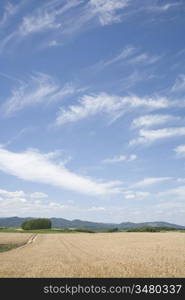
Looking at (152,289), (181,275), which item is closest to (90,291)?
(152,289)

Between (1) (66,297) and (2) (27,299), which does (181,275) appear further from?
(2) (27,299)

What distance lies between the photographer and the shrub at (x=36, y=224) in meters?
151

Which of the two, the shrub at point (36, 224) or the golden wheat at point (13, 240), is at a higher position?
the shrub at point (36, 224)

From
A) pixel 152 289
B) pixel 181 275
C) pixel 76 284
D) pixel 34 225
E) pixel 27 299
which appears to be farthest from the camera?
pixel 34 225

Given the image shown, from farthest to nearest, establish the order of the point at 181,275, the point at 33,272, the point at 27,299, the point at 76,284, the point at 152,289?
1. the point at 33,272
2. the point at 181,275
3. the point at 76,284
4. the point at 152,289
5. the point at 27,299

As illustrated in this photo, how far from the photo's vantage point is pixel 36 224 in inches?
6038

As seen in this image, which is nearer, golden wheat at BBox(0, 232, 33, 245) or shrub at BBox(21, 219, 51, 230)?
golden wheat at BBox(0, 232, 33, 245)

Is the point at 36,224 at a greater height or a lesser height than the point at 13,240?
greater

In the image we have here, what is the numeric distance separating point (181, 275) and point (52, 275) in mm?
7347

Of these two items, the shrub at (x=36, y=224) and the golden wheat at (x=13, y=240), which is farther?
the shrub at (x=36, y=224)

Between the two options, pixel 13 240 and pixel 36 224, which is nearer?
pixel 13 240

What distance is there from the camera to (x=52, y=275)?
1836 centimetres

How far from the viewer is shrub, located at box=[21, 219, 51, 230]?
151 meters

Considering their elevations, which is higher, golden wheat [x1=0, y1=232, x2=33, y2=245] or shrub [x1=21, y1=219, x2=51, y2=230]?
shrub [x1=21, y1=219, x2=51, y2=230]
